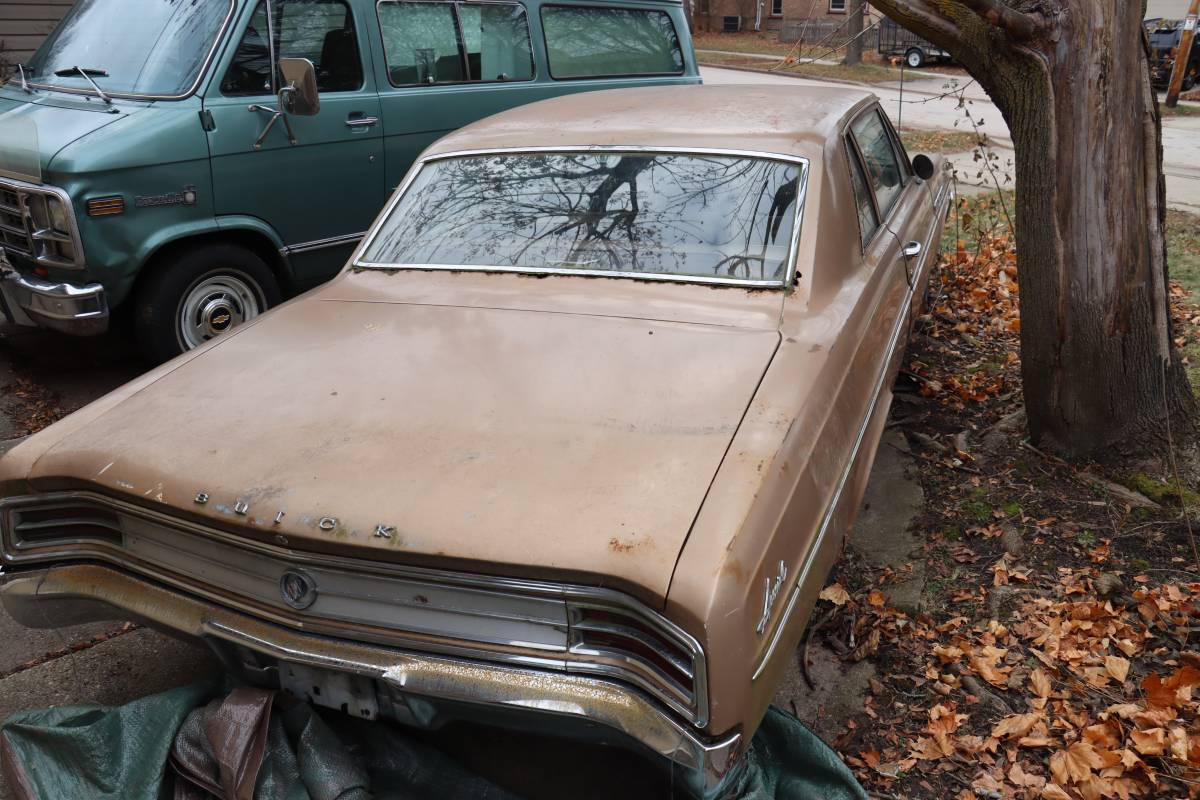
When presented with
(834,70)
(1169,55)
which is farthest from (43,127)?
(1169,55)

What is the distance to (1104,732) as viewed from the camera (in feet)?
9.00

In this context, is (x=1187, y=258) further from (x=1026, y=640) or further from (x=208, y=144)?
(x=208, y=144)

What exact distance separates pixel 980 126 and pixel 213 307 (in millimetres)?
11861

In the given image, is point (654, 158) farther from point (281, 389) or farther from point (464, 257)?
point (281, 389)

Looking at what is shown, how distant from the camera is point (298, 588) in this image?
7.50ft

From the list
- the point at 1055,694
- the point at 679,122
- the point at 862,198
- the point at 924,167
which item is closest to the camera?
the point at 1055,694

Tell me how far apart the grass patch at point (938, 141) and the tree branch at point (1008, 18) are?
876 cm

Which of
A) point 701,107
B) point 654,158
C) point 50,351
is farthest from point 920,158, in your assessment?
point 50,351

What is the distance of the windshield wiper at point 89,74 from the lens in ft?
16.8

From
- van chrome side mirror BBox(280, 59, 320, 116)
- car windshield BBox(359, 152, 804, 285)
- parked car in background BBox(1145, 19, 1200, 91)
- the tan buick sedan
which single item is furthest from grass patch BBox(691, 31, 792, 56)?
the tan buick sedan

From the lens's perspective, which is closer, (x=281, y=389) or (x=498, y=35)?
(x=281, y=389)

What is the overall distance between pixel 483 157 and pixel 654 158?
0.71 meters

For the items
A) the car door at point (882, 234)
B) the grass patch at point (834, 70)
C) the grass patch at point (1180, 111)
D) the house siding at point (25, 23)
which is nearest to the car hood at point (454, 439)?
the car door at point (882, 234)

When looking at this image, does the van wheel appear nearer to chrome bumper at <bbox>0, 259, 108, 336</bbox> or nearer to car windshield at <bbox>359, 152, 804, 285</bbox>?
chrome bumper at <bbox>0, 259, 108, 336</bbox>
